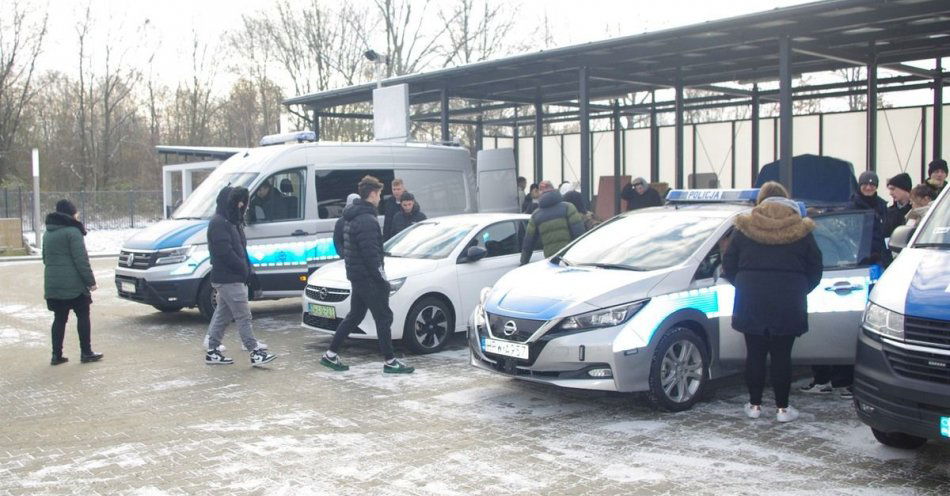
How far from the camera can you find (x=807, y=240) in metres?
6.29

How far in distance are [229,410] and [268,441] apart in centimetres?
110

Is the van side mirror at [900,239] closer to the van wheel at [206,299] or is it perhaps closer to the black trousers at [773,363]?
the black trousers at [773,363]

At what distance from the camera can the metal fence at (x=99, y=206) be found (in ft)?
116

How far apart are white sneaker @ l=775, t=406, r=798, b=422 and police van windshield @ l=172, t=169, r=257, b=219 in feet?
26.2

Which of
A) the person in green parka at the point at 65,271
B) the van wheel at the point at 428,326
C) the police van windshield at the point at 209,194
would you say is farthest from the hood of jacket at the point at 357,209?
the police van windshield at the point at 209,194

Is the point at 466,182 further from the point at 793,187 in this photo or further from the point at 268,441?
the point at 268,441

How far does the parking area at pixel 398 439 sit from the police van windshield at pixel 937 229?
1356 millimetres

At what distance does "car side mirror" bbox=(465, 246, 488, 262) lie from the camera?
9648mm

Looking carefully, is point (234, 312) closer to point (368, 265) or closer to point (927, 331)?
point (368, 265)

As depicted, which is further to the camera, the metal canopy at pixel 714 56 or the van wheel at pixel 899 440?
the metal canopy at pixel 714 56

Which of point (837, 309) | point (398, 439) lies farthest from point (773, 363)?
point (398, 439)

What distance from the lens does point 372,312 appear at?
844cm

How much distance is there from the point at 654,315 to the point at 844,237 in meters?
1.90

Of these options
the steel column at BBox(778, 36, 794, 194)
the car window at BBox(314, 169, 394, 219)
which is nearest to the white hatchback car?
the car window at BBox(314, 169, 394, 219)
